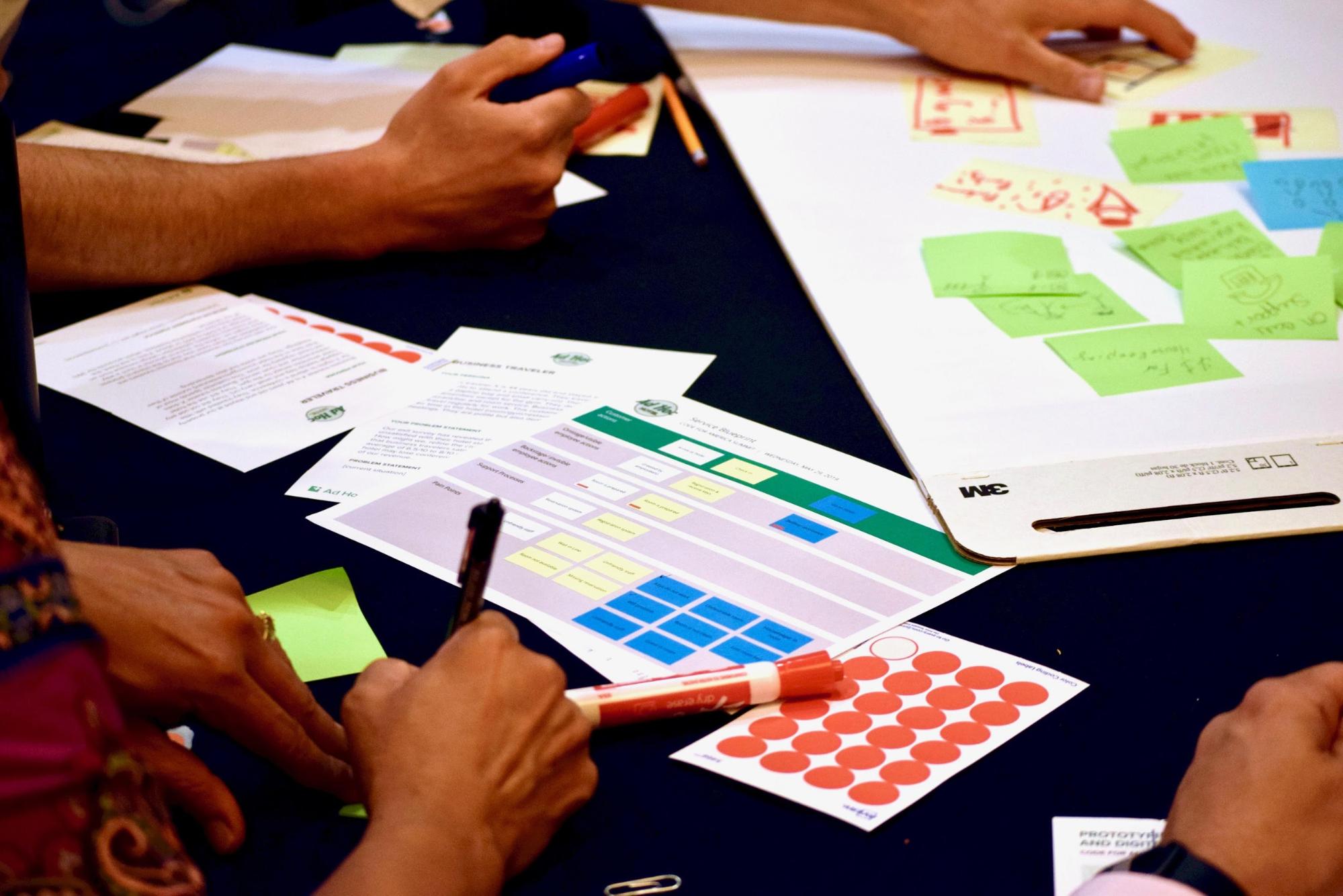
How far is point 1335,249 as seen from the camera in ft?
4.02

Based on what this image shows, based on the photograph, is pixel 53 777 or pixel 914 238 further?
pixel 914 238

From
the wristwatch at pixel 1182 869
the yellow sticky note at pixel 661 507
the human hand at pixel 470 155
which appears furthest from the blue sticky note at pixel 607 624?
the human hand at pixel 470 155

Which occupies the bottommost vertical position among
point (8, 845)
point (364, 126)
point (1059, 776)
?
point (1059, 776)

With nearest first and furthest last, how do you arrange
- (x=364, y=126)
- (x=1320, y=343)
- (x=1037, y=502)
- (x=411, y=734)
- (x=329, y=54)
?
(x=411, y=734)
(x=1037, y=502)
(x=1320, y=343)
(x=364, y=126)
(x=329, y=54)

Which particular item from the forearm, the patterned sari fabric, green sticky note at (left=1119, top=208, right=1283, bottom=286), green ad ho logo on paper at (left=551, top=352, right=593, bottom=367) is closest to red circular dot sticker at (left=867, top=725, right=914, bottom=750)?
the patterned sari fabric

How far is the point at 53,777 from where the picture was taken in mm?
518

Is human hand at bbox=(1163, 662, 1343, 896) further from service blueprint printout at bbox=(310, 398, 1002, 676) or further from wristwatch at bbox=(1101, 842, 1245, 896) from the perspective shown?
service blueprint printout at bbox=(310, 398, 1002, 676)

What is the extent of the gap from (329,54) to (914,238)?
36.8 inches

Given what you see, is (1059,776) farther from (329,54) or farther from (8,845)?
(329,54)

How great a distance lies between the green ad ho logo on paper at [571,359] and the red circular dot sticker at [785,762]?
1.58 feet

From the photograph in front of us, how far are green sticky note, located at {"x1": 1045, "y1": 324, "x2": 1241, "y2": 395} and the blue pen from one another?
539 millimetres

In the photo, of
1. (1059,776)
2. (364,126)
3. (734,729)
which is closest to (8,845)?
(734,729)

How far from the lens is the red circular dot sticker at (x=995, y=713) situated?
738mm

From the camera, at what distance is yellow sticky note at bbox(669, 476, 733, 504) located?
931 millimetres
